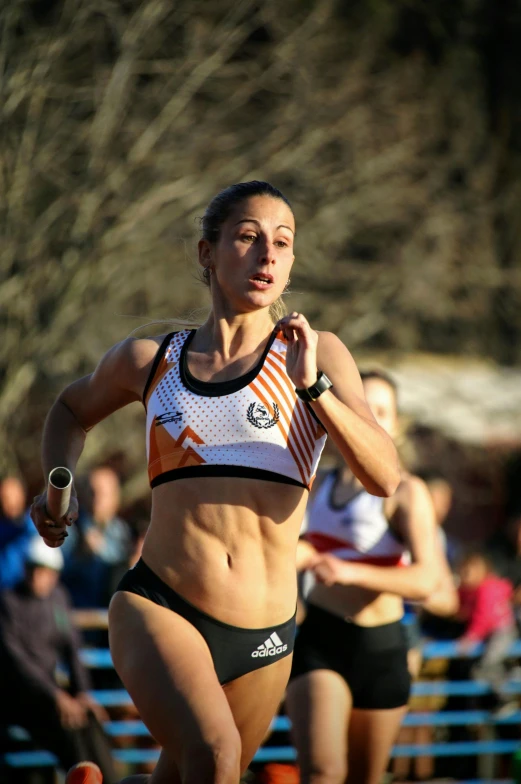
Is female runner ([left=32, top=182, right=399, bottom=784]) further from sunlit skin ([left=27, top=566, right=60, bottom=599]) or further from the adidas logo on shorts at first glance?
sunlit skin ([left=27, top=566, right=60, bottom=599])

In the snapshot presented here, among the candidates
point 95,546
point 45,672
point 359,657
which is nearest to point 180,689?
point 359,657

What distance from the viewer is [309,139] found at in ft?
44.3

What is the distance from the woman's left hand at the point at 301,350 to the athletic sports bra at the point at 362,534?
198cm

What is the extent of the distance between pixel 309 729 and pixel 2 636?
280 centimetres

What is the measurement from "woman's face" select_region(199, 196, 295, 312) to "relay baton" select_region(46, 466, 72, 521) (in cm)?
85

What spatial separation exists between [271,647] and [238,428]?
29.7 inches

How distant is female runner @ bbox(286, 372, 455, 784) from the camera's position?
4887 millimetres

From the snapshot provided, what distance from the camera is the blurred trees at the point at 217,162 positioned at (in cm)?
1186

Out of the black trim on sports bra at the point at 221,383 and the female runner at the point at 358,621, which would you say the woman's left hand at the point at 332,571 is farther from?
the black trim on sports bra at the point at 221,383

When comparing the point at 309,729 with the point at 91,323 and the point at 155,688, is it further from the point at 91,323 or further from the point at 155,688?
the point at 91,323

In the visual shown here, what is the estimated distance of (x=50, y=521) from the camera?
3.86 metres

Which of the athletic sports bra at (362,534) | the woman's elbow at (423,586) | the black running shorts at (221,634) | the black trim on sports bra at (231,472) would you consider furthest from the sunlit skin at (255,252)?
the woman's elbow at (423,586)

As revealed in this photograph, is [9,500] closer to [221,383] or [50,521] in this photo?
[50,521]

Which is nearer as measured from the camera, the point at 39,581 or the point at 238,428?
the point at 238,428
